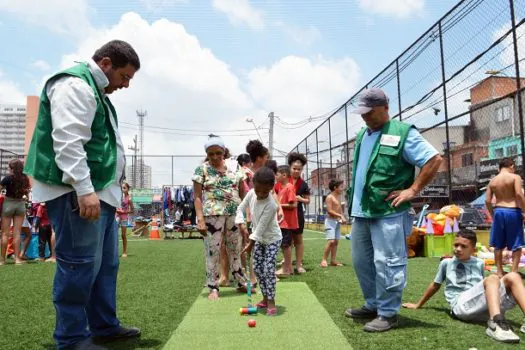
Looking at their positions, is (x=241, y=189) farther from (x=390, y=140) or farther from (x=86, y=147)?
(x=86, y=147)

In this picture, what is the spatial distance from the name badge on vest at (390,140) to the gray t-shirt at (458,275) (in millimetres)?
1255

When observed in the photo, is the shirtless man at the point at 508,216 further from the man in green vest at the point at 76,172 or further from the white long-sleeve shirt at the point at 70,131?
the white long-sleeve shirt at the point at 70,131

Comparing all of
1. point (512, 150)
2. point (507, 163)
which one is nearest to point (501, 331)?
point (507, 163)

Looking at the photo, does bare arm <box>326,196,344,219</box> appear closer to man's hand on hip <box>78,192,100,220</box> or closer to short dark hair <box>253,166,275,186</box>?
short dark hair <box>253,166,275,186</box>

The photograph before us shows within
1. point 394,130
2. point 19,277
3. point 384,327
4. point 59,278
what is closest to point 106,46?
point 59,278

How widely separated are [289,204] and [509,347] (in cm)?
431

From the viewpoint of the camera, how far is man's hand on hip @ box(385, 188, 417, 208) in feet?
12.4

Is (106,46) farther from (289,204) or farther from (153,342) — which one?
(289,204)

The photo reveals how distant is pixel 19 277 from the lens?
713 centimetres

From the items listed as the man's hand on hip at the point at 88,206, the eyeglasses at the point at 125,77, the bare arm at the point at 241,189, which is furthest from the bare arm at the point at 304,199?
the man's hand on hip at the point at 88,206

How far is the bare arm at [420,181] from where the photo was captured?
379 cm

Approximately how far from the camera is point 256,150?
22.4 ft

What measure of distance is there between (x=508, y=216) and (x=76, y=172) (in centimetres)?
597

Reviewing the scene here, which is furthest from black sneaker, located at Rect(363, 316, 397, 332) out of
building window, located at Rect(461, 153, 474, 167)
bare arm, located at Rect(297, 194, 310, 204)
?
building window, located at Rect(461, 153, 474, 167)
